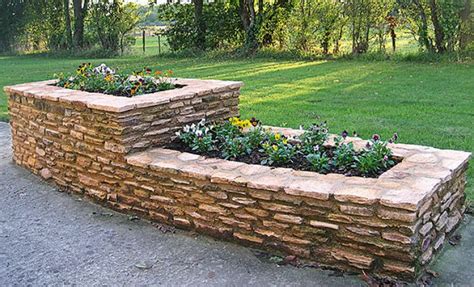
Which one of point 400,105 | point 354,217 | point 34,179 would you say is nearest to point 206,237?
point 354,217

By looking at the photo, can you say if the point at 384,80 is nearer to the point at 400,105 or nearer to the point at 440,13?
the point at 400,105

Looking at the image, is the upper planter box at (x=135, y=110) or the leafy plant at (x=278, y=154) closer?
the leafy plant at (x=278, y=154)

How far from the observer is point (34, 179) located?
16.3 ft

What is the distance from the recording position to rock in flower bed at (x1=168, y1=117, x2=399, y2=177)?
11.5 ft

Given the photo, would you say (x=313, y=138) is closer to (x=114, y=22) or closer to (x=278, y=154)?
(x=278, y=154)

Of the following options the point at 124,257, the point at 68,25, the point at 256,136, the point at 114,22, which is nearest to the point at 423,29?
the point at 256,136

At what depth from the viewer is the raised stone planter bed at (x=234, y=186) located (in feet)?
9.49

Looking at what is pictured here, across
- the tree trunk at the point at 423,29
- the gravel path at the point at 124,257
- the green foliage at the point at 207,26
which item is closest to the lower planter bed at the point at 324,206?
the gravel path at the point at 124,257

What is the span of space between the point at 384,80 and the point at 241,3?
7.16m

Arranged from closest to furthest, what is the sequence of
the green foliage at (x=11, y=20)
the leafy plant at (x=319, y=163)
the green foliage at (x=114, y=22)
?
the leafy plant at (x=319, y=163)
the green foliage at (x=114, y=22)
the green foliage at (x=11, y=20)

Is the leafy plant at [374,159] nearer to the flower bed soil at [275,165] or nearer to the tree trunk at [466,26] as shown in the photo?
the flower bed soil at [275,165]

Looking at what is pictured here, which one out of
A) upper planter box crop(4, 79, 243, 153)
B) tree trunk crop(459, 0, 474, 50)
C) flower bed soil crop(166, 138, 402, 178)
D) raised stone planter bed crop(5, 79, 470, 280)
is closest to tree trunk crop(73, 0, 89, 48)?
tree trunk crop(459, 0, 474, 50)

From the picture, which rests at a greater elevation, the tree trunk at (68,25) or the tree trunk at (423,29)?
the tree trunk at (68,25)

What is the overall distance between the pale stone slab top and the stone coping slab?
1.30 ft
